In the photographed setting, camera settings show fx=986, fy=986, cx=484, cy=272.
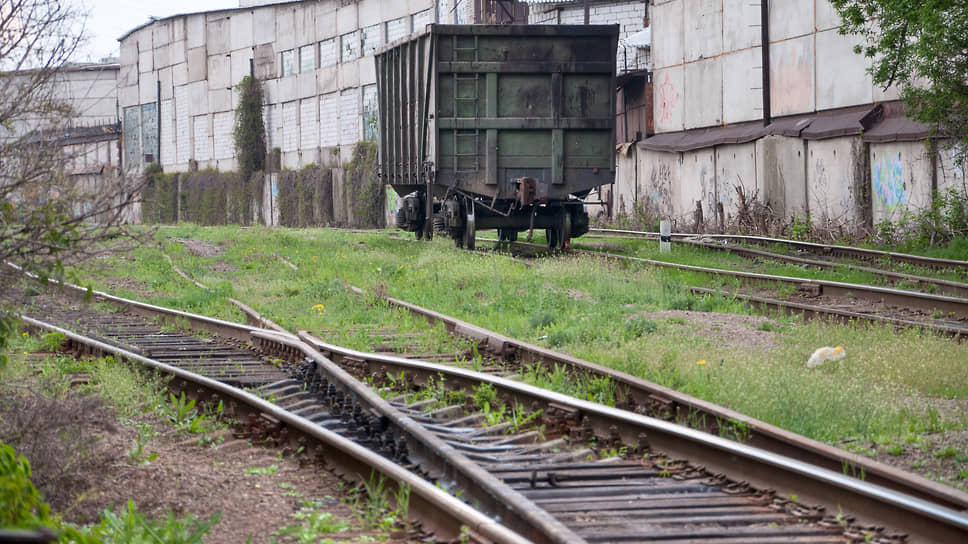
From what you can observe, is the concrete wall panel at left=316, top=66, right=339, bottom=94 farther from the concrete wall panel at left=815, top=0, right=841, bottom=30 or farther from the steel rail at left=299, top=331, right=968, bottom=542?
the steel rail at left=299, top=331, right=968, bottom=542

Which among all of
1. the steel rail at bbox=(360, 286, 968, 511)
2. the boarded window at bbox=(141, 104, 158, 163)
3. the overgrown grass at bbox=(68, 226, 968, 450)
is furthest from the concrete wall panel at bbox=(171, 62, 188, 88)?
the steel rail at bbox=(360, 286, 968, 511)

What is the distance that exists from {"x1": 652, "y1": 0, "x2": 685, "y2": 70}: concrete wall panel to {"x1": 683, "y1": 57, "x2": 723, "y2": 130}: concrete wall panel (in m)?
0.85

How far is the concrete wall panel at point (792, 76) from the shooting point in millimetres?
22219

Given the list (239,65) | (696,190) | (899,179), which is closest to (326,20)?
(239,65)

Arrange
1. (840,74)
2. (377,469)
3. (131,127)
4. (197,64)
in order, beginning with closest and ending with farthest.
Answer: (377,469)
(840,74)
(197,64)
(131,127)

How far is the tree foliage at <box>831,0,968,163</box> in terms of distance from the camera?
1455cm

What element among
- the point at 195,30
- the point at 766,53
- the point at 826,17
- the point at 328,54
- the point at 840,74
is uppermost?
the point at 195,30

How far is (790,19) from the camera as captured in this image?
74.9 feet

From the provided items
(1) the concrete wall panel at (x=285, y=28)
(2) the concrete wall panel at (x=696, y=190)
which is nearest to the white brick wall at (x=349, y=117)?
(1) the concrete wall panel at (x=285, y=28)

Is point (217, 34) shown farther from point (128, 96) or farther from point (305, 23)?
point (128, 96)

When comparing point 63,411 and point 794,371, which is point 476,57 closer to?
point 794,371

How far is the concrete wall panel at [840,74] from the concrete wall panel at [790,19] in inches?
24.2

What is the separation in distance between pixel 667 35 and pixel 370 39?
1519 centimetres

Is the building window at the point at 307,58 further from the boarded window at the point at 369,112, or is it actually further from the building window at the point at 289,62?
the boarded window at the point at 369,112
